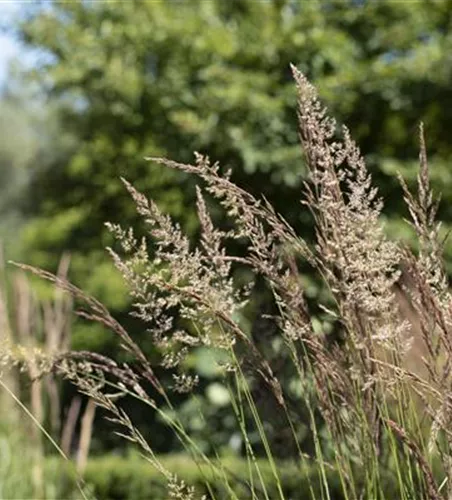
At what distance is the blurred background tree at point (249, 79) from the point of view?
7.62m

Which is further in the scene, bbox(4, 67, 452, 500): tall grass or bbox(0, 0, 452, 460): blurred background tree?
bbox(0, 0, 452, 460): blurred background tree

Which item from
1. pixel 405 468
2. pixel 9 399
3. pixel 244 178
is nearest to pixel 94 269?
pixel 244 178

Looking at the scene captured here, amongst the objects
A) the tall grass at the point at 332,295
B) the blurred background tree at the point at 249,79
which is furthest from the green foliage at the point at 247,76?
the tall grass at the point at 332,295

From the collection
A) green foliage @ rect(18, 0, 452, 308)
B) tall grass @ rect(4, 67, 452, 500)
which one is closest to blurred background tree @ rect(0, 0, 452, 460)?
green foliage @ rect(18, 0, 452, 308)

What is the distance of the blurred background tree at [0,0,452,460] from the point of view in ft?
25.0

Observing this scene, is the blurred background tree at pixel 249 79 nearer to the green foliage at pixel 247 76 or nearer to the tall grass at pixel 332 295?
the green foliage at pixel 247 76

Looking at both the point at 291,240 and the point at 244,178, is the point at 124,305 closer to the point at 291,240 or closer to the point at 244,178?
the point at 244,178

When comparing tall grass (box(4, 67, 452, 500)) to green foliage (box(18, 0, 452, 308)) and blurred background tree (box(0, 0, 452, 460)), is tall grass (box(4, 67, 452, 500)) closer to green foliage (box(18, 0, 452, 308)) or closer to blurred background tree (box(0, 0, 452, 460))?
blurred background tree (box(0, 0, 452, 460))

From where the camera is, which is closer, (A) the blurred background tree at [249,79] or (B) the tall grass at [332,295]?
(B) the tall grass at [332,295]

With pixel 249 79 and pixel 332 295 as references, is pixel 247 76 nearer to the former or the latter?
pixel 249 79

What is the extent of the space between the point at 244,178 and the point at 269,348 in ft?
15.2

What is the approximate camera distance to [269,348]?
3352 mm

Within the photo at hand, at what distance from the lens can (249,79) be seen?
25.4 ft

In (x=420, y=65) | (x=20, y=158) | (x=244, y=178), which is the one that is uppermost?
(x=20, y=158)
